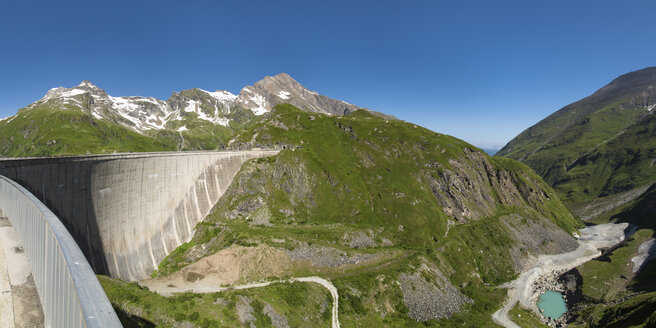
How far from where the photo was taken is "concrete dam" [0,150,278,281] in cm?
3909

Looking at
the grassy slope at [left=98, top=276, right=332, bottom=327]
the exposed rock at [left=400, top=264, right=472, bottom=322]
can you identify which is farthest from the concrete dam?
the exposed rock at [left=400, top=264, right=472, bottom=322]

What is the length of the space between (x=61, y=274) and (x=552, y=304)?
106 m

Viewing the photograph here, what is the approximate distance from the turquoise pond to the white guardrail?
96871 millimetres

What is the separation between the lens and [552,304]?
76.8m

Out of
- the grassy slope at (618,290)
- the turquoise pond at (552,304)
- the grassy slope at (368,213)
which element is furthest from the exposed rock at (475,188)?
the grassy slope at (618,290)

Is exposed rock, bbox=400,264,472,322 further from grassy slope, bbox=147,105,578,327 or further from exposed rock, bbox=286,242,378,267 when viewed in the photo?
exposed rock, bbox=286,242,378,267

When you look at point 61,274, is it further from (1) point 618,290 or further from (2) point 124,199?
(1) point 618,290

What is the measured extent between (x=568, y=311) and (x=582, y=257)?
4575 centimetres

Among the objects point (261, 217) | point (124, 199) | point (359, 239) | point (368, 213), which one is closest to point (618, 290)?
point (368, 213)

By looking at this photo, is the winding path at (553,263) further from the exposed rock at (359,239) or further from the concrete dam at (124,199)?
the concrete dam at (124,199)

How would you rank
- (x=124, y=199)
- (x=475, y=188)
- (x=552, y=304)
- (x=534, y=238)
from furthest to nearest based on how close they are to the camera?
(x=475, y=188) < (x=534, y=238) < (x=552, y=304) < (x=124, y=199)

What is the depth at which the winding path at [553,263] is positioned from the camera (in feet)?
231

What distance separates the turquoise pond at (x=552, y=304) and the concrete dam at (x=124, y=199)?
96.8 meters

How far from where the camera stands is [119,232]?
49094mm
